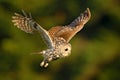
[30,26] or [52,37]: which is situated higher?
[30,26]

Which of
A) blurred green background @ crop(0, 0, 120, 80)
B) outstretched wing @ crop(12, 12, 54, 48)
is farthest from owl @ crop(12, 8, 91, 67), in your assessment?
blurred green background @ crop(0, 0, 120, 80)

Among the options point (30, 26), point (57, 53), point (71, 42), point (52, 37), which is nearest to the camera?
point (57, 53)

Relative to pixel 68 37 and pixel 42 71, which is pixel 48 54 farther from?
pixel 42 71

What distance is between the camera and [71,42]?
15703mm

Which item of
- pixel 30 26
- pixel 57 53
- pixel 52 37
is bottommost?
pixel 57 53

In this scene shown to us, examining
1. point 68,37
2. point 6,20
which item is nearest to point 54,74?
point 6,20

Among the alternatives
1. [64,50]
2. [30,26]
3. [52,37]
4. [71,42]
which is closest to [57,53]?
[64,50]

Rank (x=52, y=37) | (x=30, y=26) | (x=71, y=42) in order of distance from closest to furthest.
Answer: (x=52, y=37) → (x=30, y=26) → (x=71, y=42)

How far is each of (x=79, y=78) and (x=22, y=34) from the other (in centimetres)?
145

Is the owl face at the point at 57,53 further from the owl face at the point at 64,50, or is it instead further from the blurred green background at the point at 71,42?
the blurred green background at the point at 71,42

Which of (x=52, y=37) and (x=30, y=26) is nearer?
(x=52, y=37)

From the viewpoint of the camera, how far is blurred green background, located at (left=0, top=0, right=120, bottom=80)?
15898mm

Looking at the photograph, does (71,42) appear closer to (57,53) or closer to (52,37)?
(52,37)

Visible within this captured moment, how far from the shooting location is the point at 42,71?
53.8 ft
